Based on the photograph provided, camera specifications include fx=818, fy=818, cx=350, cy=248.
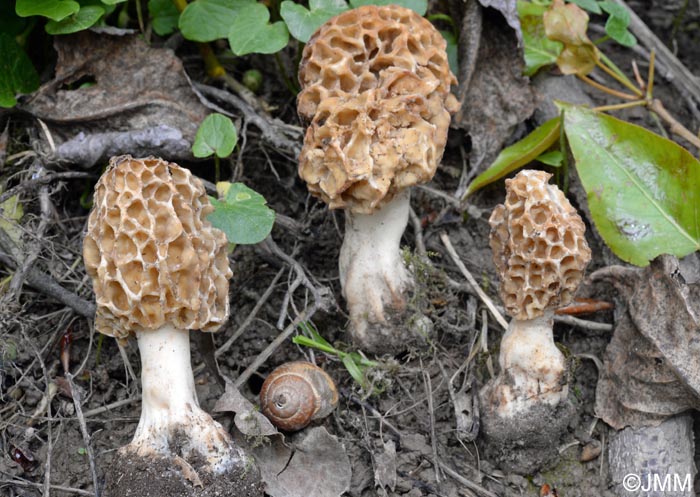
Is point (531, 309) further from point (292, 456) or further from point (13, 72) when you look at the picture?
point (13, 72)

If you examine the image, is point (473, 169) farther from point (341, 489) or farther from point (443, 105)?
point (341, 489)

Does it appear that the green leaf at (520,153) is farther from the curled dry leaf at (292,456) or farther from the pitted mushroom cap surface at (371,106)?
the curled dry leaf at (292,456)

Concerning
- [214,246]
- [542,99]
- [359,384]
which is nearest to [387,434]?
[359,384]

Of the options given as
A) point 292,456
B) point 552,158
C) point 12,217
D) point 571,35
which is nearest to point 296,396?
point 292,456

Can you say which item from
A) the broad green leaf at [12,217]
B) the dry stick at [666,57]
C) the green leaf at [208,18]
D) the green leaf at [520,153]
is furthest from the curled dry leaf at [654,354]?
the broad green leaf at [12,217]

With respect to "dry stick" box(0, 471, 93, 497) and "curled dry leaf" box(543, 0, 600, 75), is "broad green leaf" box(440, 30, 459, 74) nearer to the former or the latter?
"curled dry leaf" box(543, 0, 600, 75)

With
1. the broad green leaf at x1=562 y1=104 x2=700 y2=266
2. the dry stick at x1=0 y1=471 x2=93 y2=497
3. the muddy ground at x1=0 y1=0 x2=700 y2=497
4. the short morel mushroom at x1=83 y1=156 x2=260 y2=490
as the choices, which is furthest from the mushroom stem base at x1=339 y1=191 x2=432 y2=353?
the dry stick at x1=0 y1=471 x2=93 y2=497
